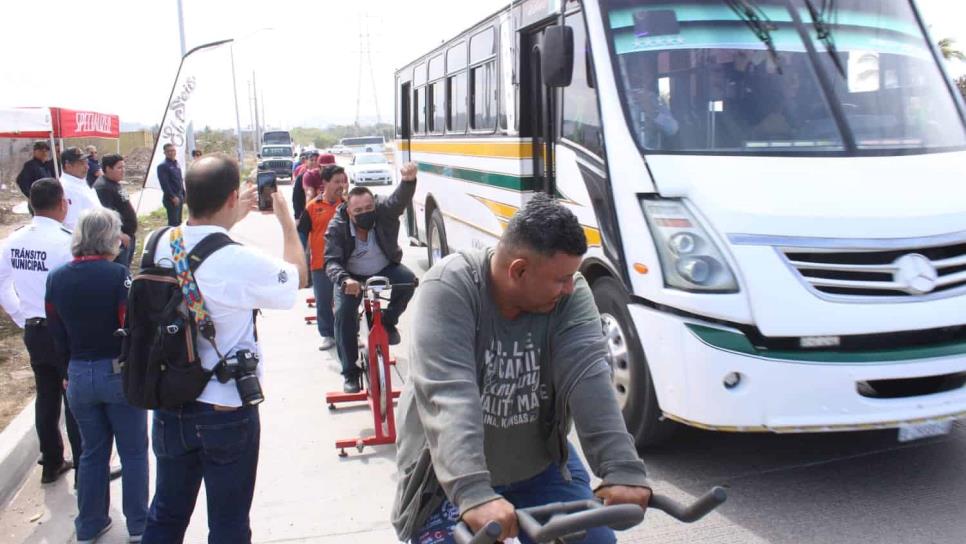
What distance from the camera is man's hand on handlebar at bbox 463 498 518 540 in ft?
6.59

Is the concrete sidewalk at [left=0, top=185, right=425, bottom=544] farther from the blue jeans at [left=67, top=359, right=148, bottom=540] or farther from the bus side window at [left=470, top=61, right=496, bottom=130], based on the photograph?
the bus side window at [left=470, top=61, right=496, bottom=130]

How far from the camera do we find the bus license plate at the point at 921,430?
4207 millimetres

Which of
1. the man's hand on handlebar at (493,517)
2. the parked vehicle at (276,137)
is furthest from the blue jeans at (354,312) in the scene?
the parked vehicle at (276,137)

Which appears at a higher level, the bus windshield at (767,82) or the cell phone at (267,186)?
the bus windshield at (767,82)

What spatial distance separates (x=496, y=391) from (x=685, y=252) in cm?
222

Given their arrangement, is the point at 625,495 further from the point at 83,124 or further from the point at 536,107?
the point at 83,124

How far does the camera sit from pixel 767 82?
195 inches

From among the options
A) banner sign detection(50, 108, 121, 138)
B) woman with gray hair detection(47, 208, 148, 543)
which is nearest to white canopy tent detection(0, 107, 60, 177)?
banner sign detection(50, 108, 121, 138)

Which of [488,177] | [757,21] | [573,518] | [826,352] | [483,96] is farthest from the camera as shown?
[483,96]

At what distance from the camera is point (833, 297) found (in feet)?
13.4

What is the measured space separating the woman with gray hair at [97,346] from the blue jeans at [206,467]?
96 cm

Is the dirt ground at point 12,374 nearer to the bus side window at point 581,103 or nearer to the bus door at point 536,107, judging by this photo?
the bus door at point 536,107

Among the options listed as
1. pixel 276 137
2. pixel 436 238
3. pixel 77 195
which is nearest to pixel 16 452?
pixel 77 195

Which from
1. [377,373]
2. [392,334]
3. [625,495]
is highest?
[625,495]
